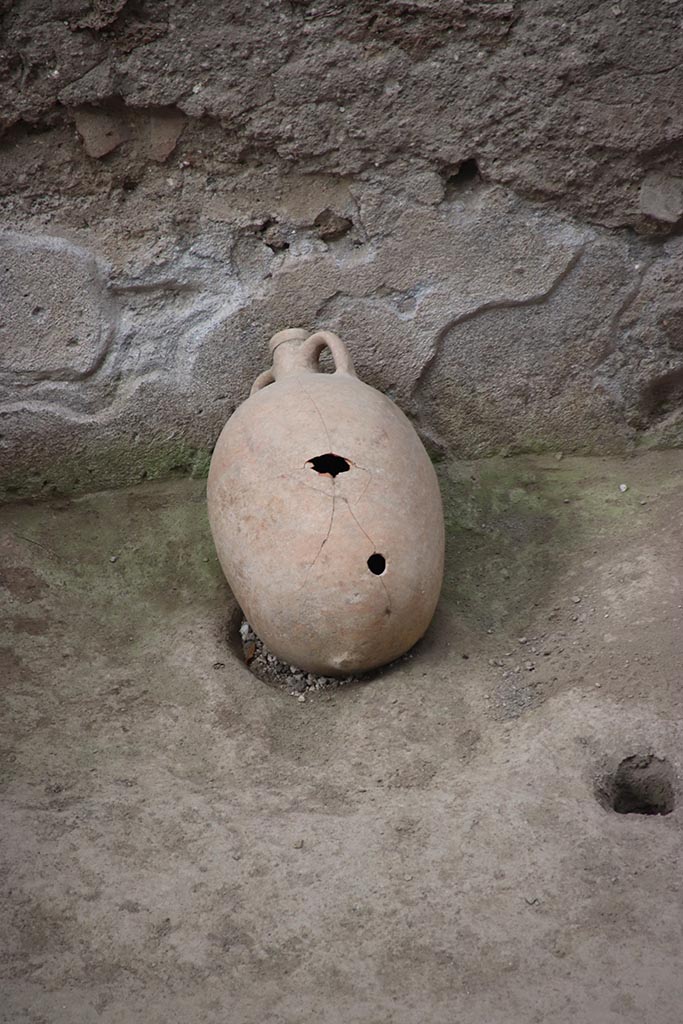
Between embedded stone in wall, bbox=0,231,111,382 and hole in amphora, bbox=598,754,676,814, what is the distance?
183 cm

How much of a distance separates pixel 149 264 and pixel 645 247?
1.41 m

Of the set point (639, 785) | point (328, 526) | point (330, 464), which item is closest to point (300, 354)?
point (330, 464)

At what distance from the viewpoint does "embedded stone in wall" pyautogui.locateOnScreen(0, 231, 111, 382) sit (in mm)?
3191

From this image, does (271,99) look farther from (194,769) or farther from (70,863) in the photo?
(70,863)

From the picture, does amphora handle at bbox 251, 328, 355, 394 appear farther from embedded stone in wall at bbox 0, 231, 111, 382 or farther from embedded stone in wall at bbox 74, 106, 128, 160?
embedded stone in wall at bbox 74, 106, 128, 160

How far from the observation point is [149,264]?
3.22 metres

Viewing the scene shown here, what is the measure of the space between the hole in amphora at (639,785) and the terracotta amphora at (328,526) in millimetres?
584

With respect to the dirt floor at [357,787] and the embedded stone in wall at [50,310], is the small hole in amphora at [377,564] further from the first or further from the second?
the embedded stone in wall at [50,310]

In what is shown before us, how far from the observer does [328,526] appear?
8.80 ft

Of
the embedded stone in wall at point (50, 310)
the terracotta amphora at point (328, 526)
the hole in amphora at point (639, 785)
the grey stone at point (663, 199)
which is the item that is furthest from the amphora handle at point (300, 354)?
the hole in amphora at point (639, 785)

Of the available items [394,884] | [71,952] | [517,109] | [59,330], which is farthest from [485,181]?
[71,952]

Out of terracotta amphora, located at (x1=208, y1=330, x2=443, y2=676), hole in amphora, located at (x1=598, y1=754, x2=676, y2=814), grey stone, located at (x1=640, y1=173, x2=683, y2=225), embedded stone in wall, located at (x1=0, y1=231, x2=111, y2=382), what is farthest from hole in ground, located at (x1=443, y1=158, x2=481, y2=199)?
hole in amphora, located at (x1=598, y1=754, x2=676, y2=814)

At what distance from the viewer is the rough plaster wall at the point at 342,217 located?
3004 millimetres

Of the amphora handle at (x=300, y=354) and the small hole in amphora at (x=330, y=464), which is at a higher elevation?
the amphora handle at (x=300, y=354)
